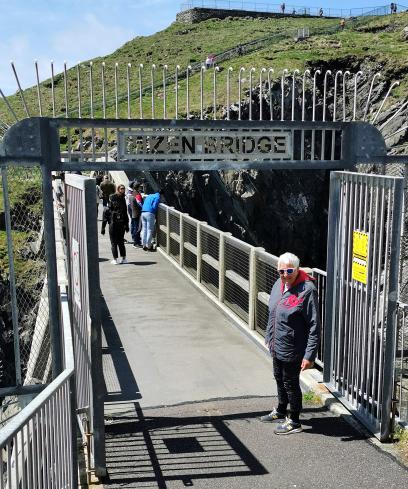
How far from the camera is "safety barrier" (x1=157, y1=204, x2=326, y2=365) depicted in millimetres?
8738

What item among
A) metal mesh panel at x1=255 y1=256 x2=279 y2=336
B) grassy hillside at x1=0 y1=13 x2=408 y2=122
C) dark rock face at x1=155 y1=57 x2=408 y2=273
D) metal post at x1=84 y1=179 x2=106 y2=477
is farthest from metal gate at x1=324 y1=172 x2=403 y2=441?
dark rock face at x1=155 y1=57 x2=408 y2=273

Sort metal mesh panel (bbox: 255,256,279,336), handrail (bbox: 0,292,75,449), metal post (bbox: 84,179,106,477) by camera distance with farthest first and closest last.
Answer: metal mesh panel (bbox: 255,256,279,336) → metal post (bbox: 84,179,106,477) → handrail (bbox: 0,292,75,449)

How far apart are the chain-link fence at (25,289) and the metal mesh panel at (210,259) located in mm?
3173

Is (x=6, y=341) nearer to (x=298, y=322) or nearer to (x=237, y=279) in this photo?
(x=237, y=279)

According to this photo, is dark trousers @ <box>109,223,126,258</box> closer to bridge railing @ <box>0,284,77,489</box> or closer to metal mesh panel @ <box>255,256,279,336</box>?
metal mesh panel @ <box>255,256,279,336</box>

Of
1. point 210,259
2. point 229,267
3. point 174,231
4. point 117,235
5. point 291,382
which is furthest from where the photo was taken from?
point 174,231

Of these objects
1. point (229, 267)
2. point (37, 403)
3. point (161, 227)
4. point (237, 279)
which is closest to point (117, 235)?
point (161, 227)

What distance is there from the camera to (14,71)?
545 cm

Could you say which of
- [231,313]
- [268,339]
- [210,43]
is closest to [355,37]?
[210,43]

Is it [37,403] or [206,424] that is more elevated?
[37,403]

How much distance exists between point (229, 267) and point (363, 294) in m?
4.59

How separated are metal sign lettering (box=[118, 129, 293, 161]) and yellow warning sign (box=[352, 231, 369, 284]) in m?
1.14

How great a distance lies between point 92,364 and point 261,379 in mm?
3094

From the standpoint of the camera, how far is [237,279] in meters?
9.88
